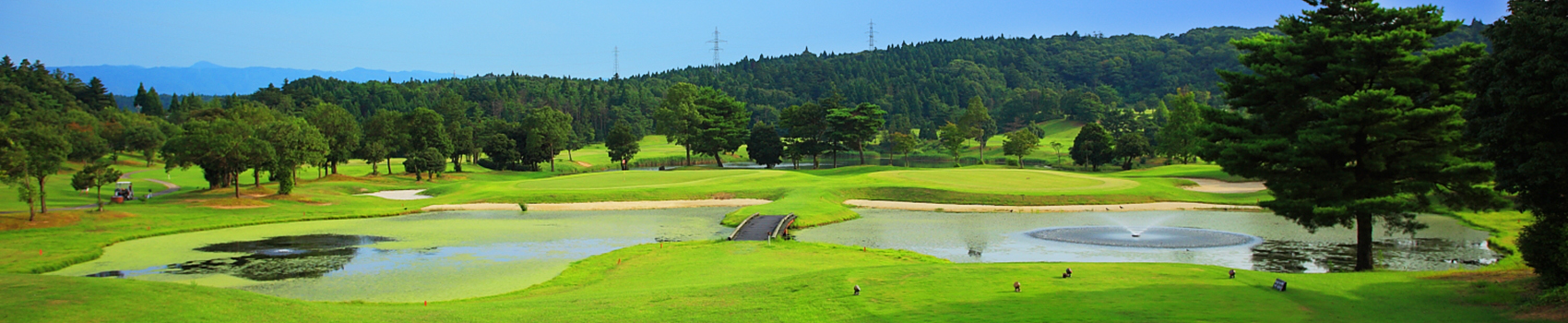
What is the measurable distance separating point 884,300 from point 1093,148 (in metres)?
75.3

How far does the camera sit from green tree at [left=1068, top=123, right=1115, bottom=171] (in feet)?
286

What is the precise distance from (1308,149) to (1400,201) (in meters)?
2.75

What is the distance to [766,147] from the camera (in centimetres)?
9494

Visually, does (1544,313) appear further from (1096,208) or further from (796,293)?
(1096,208)

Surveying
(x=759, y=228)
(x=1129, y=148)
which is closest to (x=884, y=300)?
(x=759, y=228)

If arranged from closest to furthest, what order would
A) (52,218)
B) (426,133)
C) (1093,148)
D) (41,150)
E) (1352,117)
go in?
(1352,117), (52,218), (41,150), (426,133), (1093,148)

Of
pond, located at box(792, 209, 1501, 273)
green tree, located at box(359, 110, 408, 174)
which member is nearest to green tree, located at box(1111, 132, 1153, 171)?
pond, located at box(792, 209, 1501, 273)

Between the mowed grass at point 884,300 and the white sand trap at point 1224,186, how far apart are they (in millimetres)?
38588

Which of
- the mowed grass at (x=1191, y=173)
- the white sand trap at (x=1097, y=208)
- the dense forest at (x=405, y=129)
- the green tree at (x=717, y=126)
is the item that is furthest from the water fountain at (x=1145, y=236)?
the green tree at (x=717, y=126)

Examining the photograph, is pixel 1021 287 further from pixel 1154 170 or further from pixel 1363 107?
pixel 1154 170

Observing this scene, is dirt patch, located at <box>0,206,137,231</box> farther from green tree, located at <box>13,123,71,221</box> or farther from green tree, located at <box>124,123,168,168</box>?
green tree, located at <box>124,123,168,168</box>

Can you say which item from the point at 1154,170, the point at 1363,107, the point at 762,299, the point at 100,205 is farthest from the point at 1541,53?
the point at 1154,170

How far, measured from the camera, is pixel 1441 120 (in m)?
23.7

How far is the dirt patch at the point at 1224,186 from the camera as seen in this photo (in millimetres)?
57750
